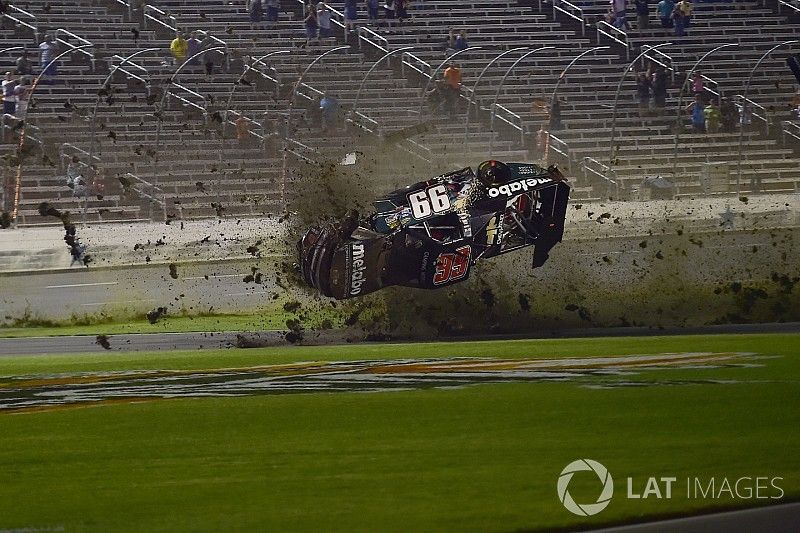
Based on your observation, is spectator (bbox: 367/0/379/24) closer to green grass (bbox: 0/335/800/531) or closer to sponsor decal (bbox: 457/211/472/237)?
sponsor decal (bbox: 457/211/472/237)

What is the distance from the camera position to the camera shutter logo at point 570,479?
831 centimetres

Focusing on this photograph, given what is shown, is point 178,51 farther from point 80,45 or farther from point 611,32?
point 611,32

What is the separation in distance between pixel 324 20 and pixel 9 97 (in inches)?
236

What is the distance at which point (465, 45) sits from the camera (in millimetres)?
24422

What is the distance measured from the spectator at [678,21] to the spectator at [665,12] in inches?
3.3

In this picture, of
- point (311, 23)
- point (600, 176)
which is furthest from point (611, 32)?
point (311, 23)

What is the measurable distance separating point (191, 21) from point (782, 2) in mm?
12525

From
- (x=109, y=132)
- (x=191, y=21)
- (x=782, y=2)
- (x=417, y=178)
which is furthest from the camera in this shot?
(x=782, y=2)

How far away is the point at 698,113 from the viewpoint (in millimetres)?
23344

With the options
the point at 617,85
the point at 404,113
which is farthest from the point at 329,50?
the point at 617,85

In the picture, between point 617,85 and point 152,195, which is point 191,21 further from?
point 617,85

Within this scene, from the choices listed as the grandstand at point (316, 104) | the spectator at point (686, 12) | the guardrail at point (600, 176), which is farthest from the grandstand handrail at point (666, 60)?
the spectator at point (686, 12)

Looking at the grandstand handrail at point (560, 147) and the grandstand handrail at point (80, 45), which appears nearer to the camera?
the grandstand handrail at point (80, 45)

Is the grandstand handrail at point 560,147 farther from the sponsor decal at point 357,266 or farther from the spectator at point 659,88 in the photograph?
the sponsor decal at point 357,266
